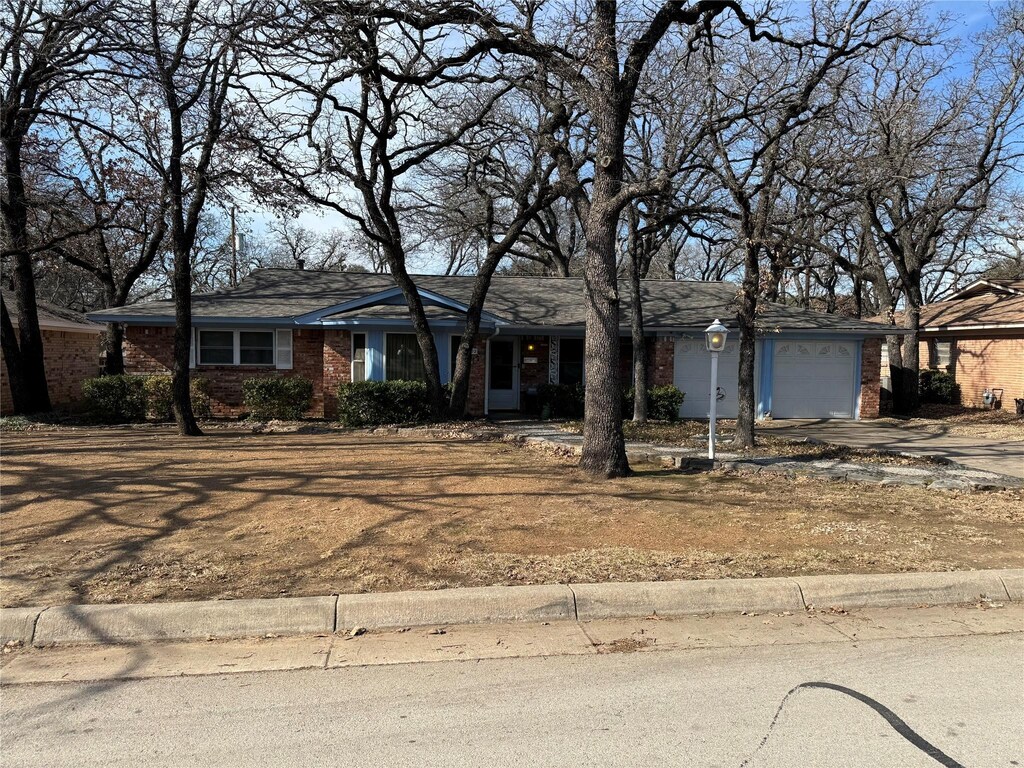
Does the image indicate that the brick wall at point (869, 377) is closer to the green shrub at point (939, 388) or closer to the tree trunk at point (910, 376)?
the tree trunk at point (910, 376)

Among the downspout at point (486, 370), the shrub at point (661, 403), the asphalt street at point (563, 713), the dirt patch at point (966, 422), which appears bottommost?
the asphalt street at point (563, 713)

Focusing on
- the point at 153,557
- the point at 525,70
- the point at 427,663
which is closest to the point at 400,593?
the point at 427,663

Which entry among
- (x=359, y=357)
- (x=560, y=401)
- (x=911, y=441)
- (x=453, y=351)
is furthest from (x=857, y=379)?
(x=359, y=357)

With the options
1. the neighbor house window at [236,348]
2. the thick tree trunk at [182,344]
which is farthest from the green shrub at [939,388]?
the thick tree trunk at [182,344]

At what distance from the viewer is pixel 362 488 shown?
27.7 ft

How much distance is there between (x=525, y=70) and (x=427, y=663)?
33.0 ft

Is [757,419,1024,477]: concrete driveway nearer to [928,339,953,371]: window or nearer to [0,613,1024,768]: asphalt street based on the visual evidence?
[0,613,1024,768]: asphalt street

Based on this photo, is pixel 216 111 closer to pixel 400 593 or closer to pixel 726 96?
pixel 726 96

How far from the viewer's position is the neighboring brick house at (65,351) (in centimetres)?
2006

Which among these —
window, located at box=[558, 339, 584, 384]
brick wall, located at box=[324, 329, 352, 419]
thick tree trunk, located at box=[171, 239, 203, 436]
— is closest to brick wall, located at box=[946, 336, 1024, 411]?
window, located at box=[558, 339, 584, 384]

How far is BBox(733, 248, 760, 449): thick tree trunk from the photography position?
11.3 m

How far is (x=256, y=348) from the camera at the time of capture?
17.5 meters

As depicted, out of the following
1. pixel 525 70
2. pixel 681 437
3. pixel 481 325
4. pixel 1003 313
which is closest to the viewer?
pixel 525 70

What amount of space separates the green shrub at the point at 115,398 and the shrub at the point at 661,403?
37.2 feet
